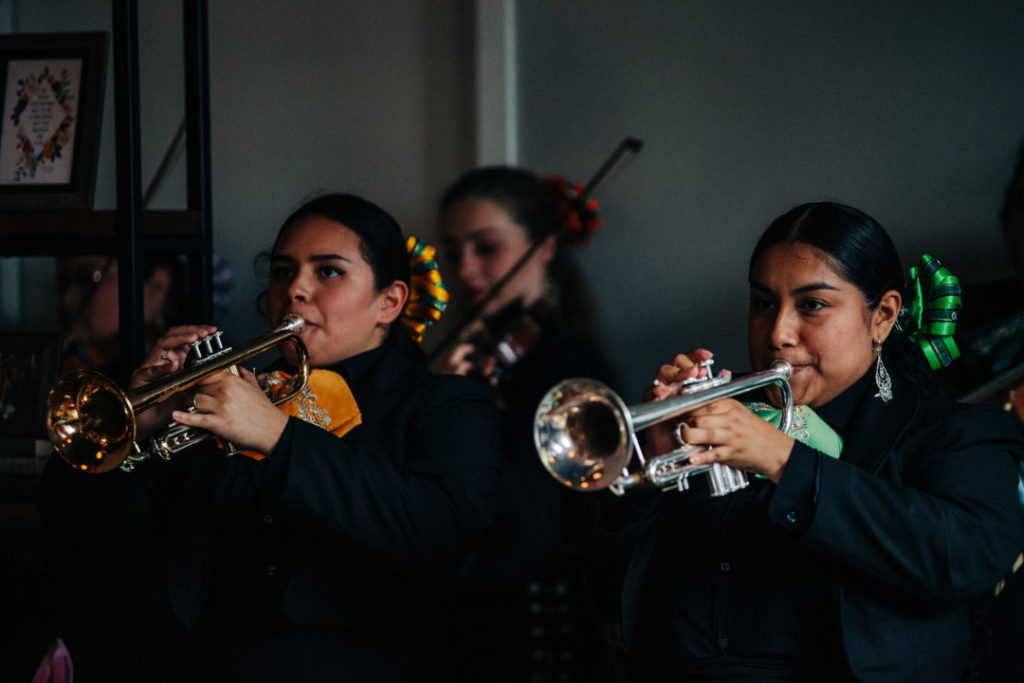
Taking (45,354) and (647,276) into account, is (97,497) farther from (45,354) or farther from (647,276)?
(647,276)

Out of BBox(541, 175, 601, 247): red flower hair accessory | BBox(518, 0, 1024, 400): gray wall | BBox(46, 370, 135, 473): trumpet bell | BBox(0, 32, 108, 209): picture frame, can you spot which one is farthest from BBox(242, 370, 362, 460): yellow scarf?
BBox(541, 175, 601, 247): red flower hair accessory

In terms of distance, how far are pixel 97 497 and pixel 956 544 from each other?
133cm

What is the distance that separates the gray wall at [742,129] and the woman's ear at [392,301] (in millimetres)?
909

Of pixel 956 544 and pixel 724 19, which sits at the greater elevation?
pixel 724 19

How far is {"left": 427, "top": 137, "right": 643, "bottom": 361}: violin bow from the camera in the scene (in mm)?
2705

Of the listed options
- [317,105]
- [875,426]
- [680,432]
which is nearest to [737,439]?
[680,432]

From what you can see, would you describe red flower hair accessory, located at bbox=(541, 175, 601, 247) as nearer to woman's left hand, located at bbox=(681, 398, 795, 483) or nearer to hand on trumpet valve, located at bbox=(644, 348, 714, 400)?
hand on trumpet valve, located at bbox=(644, 348, 714, 400)

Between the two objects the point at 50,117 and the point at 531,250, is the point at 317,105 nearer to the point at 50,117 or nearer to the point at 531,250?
the point at 531,250

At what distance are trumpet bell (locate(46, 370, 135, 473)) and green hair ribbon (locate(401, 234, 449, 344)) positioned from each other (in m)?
0.62

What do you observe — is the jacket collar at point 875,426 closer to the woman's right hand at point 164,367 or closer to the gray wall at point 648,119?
the gray wall at point 648,119

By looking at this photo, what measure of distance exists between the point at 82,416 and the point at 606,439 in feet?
2.73

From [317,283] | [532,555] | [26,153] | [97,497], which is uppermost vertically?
[26,153]

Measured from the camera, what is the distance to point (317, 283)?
5.76ft

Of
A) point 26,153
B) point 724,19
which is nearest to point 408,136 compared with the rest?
point 724,19
